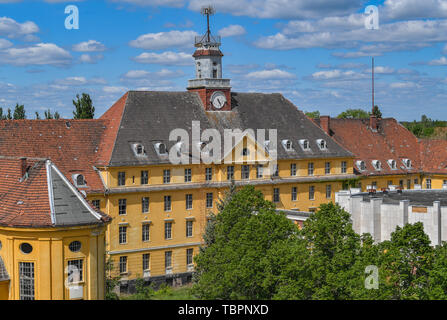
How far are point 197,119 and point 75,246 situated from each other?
33255 millimetres

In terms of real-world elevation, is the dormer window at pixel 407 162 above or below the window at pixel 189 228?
above

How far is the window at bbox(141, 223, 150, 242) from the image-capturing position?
217 ft

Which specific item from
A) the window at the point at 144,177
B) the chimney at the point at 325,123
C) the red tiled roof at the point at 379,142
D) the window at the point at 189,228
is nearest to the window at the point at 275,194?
the window at the point at 189,228

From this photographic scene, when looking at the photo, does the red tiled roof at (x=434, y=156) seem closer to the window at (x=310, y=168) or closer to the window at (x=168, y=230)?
the window at (x=310, y=168)

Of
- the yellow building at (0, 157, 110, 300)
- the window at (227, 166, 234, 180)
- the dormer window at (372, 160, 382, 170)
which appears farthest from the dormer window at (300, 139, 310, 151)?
the yellow building at (0, 157, 110, 300)

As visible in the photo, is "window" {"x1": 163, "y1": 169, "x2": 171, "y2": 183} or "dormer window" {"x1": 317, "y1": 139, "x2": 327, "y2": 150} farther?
"dormer window" {"x1": 317, "y1": 139, "x2": 327, "y2": 150}

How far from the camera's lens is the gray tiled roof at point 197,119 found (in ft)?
221

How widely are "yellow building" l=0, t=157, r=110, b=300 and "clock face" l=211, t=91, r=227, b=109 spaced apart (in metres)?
33.6

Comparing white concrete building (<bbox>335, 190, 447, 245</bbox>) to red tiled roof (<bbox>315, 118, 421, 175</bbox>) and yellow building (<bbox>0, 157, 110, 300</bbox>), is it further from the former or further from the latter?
red tiled roof (<bbox>315, 118, 421, 175</bbox>)

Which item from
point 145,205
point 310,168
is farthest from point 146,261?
point 310,168

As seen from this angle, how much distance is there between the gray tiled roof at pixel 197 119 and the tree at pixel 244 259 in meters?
23.8

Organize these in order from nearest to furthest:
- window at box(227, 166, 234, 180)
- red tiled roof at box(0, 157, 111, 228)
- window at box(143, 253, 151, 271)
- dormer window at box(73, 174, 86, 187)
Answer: red tiled roof at box(0, 157, 111, 228)
dormer window at box(73, 174, 86, 187)
window at box(143, 253, 151, 271)
window at box(227, 166, 234, 180)
